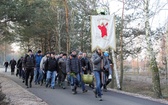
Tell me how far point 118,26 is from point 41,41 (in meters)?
16.5

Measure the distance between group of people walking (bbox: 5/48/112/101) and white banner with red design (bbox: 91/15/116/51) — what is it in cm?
93

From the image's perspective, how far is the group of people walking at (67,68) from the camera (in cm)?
956

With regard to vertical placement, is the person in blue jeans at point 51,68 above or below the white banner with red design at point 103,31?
below

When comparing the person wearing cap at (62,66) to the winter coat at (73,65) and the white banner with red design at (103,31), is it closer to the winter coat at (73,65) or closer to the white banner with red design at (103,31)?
the white banner with red design at (103,31)

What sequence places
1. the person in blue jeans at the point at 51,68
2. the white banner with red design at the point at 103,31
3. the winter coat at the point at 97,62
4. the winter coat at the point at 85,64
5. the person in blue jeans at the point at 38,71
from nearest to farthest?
the winter coat at the point at 97,62 < the white banner with red design at the point at 103,31 < the winter coat at the point at 85,64 < the person in blue jeans at the point at 51,68 < the person in blue jeans at the point at 38,71

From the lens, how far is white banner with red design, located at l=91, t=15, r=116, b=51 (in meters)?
12.8

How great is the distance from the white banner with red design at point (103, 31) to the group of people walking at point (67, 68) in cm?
93

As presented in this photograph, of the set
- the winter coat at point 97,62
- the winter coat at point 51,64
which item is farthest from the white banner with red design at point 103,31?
→ the winter coat at point 97,62

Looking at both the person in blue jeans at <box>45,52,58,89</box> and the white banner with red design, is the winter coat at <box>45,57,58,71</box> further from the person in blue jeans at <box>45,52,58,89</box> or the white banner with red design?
the white banner with red design

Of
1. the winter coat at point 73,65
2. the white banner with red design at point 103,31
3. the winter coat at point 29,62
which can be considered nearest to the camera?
the winter coat at point 73,65

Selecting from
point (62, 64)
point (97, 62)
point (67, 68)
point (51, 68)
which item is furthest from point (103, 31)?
point (97, 62)

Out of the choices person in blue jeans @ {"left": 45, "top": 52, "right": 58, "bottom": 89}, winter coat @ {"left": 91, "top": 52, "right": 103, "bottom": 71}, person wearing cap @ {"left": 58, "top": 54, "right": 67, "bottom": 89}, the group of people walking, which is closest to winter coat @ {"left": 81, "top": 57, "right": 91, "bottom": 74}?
the group of people walking

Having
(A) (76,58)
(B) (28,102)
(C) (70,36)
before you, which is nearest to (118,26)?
(C) (70,36)

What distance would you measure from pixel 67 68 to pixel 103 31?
9.00 feet
